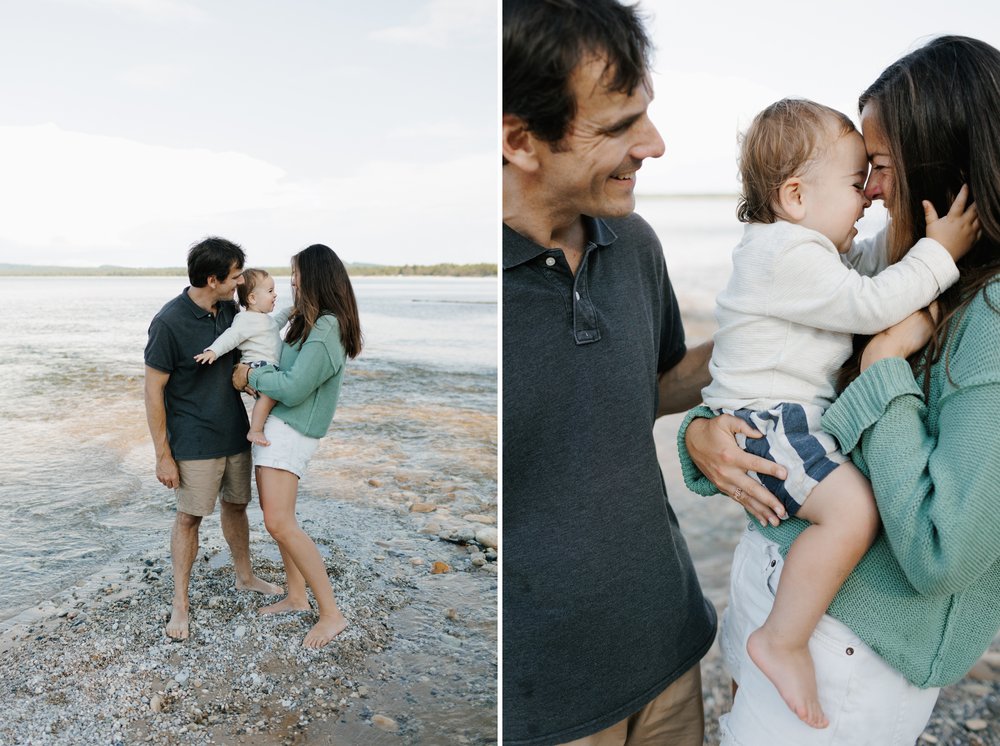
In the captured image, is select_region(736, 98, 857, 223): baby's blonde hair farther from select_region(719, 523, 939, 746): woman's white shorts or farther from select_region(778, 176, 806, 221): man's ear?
select_region(719, 523, 939, 746): woman's white shorts

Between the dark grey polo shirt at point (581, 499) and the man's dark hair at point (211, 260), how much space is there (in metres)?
1.53

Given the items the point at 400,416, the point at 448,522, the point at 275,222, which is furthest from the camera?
the point at 275,222

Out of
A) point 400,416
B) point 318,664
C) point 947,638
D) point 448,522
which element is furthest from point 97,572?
point 947,638

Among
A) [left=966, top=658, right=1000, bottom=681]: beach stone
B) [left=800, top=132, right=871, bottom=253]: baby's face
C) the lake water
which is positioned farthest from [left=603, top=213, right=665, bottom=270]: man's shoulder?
the lake water

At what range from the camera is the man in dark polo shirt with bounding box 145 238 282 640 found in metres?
2.37

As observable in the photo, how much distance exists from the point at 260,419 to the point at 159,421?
0.29 meters

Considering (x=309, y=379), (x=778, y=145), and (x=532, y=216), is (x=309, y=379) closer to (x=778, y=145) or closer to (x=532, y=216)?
(x=532, y=216)

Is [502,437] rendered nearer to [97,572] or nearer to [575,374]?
[575,374]

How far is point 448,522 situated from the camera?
4.28 meters

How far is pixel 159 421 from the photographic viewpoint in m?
2.41

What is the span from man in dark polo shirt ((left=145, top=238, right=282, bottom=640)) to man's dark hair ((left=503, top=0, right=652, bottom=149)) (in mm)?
1640

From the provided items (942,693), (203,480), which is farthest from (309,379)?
(942,693)

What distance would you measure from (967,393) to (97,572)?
3.51m

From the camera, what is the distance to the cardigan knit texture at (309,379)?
2402 millimetres
